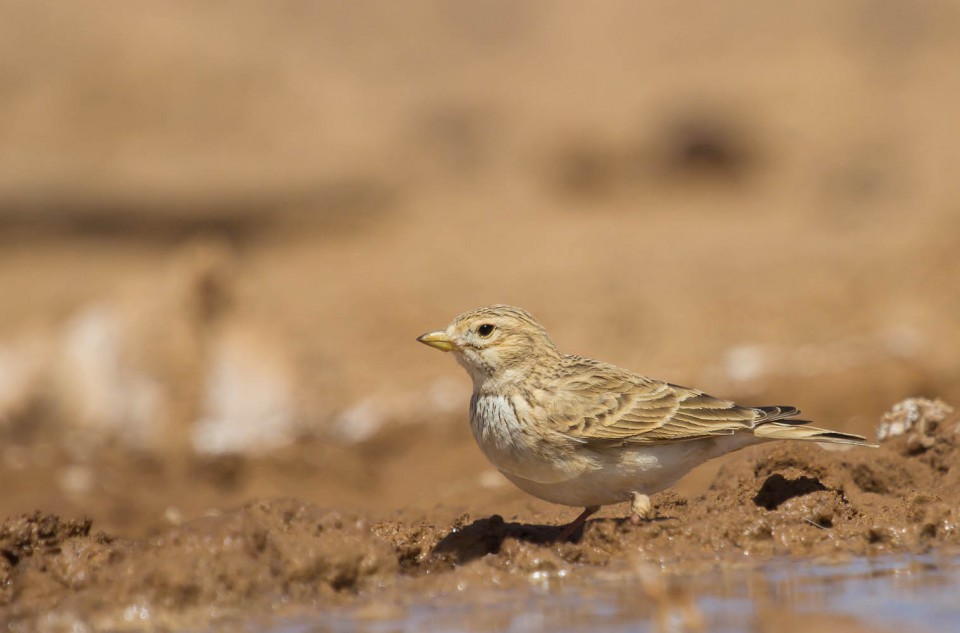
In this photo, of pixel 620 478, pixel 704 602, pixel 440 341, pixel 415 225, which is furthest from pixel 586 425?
pixel 415 225

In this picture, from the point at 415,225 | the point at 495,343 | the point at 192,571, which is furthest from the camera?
the point at 415,225

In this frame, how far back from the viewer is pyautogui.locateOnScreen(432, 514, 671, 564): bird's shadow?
18.7 feet

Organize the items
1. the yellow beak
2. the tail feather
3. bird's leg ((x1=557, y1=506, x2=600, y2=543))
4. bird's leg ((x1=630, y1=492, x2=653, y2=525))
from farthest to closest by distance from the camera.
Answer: the yellow beak → the tail feather → bird's leg ((x1=630, y1=492, x2=653, y2=525)) → bird's leg ((x1=557, y1=506, x2=600, y2=543))

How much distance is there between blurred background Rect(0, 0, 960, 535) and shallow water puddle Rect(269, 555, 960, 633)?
2.85 m

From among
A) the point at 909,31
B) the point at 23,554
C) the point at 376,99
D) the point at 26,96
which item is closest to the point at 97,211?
the point at 26,96

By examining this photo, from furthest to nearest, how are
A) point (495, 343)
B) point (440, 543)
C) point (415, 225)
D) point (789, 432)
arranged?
1. point (415, 225)
2. point (495, 343)
3. point (789, 432)
4. point (440, 543)

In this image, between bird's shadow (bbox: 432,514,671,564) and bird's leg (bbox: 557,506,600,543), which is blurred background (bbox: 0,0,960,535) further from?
bird's leg (bbox: 557,506,600,543)

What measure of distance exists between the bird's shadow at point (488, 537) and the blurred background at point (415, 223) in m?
1.92

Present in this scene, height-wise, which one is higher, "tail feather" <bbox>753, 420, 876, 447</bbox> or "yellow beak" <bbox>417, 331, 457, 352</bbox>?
"yellow beak" <bbox>417, 331, 457, 352</bbox>

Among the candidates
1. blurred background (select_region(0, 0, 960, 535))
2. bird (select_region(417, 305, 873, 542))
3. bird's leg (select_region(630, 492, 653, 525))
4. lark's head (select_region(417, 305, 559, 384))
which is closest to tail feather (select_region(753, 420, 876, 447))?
bird (select_region(417, 305, 873, 542))


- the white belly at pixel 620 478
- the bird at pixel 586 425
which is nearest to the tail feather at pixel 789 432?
the bird at pixel 586 425

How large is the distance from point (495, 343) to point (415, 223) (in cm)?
1475

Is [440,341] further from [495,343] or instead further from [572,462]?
[572,462]

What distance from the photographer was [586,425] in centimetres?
580
